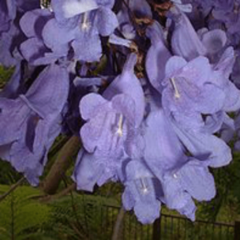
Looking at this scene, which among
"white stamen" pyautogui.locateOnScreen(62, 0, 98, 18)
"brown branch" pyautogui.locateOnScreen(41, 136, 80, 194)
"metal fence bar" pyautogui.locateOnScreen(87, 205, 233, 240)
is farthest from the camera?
"metal fence bar" pyautogui.locateOnScreen(87, 205, 233, 240)

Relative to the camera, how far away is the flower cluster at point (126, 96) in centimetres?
36

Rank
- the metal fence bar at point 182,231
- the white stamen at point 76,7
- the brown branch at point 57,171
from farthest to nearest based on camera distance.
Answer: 1. the metal fence bar at point 182,231
2. the brown branch at point 57,171
3. the white stamen at point 76,7

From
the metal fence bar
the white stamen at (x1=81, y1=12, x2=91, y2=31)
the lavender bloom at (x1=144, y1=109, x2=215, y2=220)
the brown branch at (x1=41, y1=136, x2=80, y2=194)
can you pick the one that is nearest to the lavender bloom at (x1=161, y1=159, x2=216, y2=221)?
the lavender bloom at (x1=144, y1=109, x2=215, y2=220)

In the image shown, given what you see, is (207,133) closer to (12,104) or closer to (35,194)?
(12,104)

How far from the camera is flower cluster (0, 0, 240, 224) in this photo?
1.18 ft

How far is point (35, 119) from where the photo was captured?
387 millimetres

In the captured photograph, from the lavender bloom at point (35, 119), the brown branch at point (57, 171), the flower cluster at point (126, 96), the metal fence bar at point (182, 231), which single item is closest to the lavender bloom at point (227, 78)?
the flower cluster at point (126, 96)

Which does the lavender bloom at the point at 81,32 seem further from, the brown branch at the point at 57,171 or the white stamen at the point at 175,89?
the brown branch at the point at 57,171

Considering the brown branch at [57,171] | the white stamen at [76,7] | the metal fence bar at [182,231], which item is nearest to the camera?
the white stamen at [76,7]

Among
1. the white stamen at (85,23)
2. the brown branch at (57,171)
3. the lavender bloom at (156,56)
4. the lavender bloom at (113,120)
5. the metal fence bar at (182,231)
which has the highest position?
the white stamen at (85,23)

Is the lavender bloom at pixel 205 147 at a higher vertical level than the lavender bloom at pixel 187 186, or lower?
higher

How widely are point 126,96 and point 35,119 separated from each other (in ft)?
0.23

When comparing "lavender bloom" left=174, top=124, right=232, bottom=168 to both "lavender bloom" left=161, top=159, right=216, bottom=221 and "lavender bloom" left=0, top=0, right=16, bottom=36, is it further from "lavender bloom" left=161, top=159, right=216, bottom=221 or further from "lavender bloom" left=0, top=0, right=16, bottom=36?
"lavender bloom" left=0, top=0, right=16, bottom=36

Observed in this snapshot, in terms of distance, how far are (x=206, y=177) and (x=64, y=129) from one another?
109 mm
